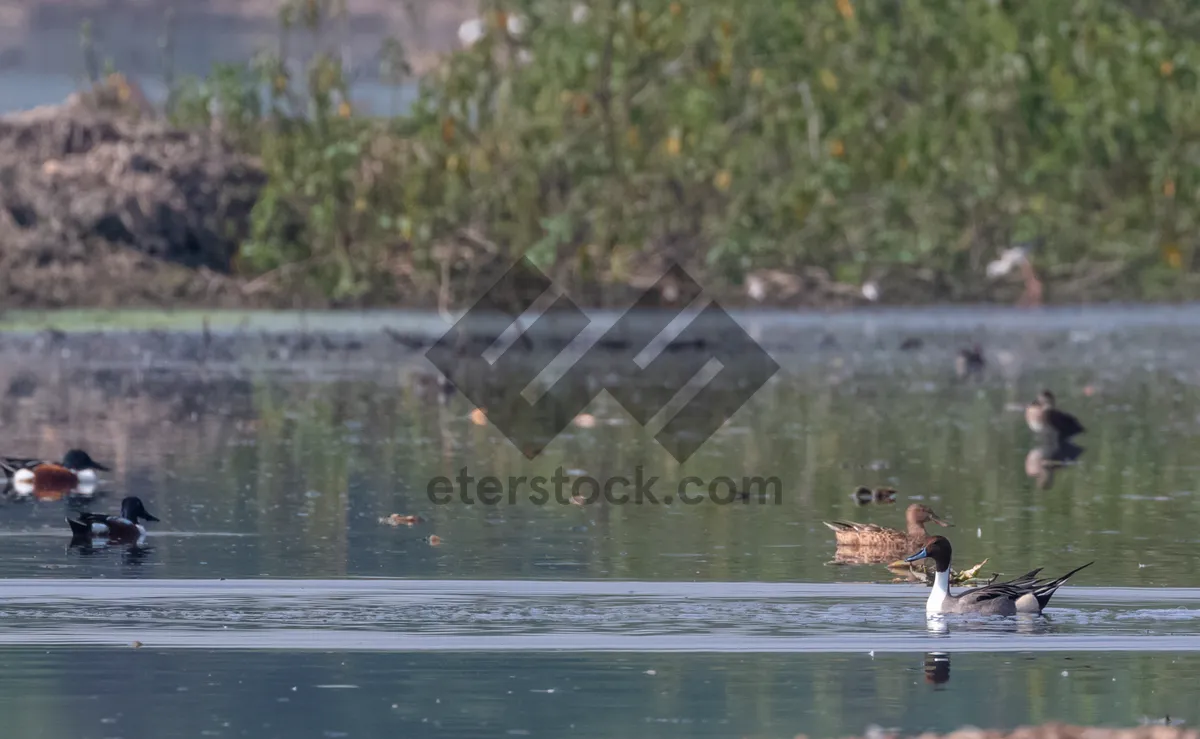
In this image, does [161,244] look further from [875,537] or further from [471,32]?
[875,537]

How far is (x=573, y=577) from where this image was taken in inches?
520

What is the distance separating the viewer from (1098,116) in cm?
4262

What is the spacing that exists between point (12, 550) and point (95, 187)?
26420 millimetres

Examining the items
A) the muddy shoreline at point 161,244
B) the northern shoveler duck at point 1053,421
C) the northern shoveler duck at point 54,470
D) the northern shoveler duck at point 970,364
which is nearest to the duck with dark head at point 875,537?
the northern shoveler duck at point 54,470

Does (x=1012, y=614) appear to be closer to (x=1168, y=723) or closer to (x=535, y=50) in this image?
(x=1168, y=723)

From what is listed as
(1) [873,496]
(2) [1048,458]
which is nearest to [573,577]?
(1) [873,496]

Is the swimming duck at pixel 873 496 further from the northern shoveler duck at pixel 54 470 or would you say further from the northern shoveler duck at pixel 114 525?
the northern shoveler duck at pixel 54 470

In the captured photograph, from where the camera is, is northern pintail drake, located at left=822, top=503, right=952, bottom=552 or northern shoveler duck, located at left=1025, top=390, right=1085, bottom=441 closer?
northern pintail drake, located at left=822, top=503, right=952, bottom=552

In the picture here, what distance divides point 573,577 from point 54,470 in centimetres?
631

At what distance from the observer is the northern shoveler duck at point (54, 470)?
18.2m

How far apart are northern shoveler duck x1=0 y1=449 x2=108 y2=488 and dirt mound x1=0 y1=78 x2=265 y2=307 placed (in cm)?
2107

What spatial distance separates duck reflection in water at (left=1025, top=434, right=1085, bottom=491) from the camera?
19.1 meters

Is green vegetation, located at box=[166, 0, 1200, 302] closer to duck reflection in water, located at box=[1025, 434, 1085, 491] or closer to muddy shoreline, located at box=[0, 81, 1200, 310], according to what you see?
muddy shoreline, located at box=[0, 81, 1200, 310]

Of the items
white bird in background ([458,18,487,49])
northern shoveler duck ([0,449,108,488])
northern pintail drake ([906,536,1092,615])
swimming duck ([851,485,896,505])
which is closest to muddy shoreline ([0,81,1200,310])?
white bird in background ([458,18,487,49])
